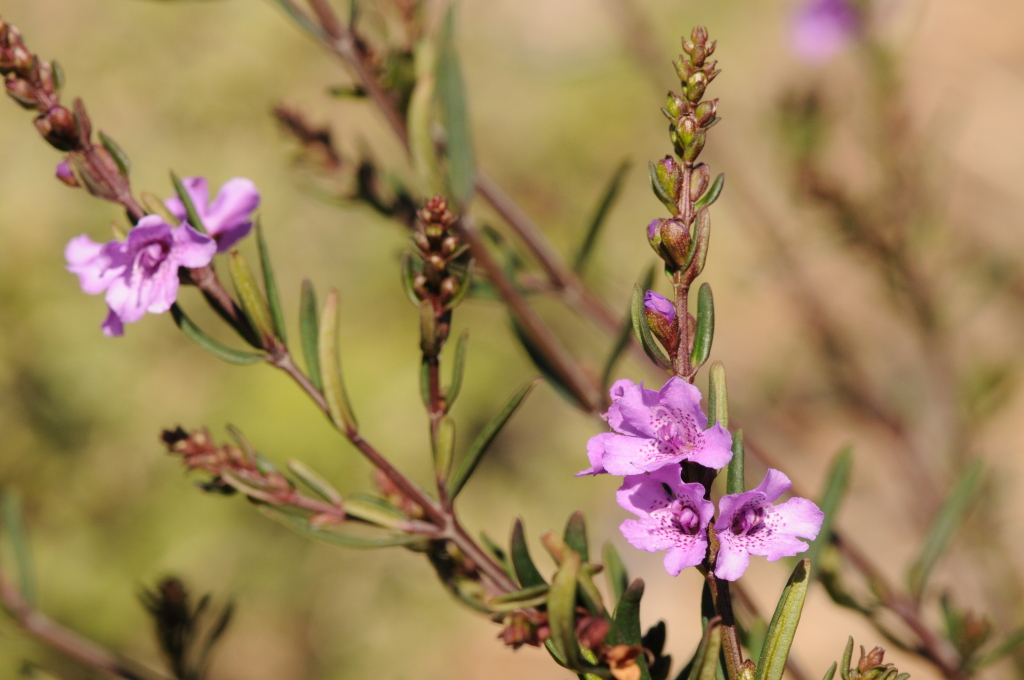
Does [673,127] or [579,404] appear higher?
[673,127]

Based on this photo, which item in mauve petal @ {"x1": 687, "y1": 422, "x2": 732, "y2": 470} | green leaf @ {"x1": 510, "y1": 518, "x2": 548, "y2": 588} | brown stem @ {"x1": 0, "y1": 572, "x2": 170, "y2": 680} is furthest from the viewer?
brown stem @ {"x1": 0, "y1": 572, "x2": 170, "y2": 680}

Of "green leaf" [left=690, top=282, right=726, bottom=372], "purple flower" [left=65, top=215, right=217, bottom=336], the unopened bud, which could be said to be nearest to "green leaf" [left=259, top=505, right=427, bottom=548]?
"purple flower" [left=65, top=215, right=217, bottom=336]

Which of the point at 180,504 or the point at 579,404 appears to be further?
the point at 180,504

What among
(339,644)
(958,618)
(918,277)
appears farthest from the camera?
(339,644)

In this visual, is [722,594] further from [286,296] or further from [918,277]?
[286,296]

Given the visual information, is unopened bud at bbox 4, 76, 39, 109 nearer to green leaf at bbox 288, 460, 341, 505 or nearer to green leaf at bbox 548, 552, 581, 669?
green leaf at bbox 288, 460, 341, 505

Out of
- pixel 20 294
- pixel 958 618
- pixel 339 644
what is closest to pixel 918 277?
pixel 958 618
